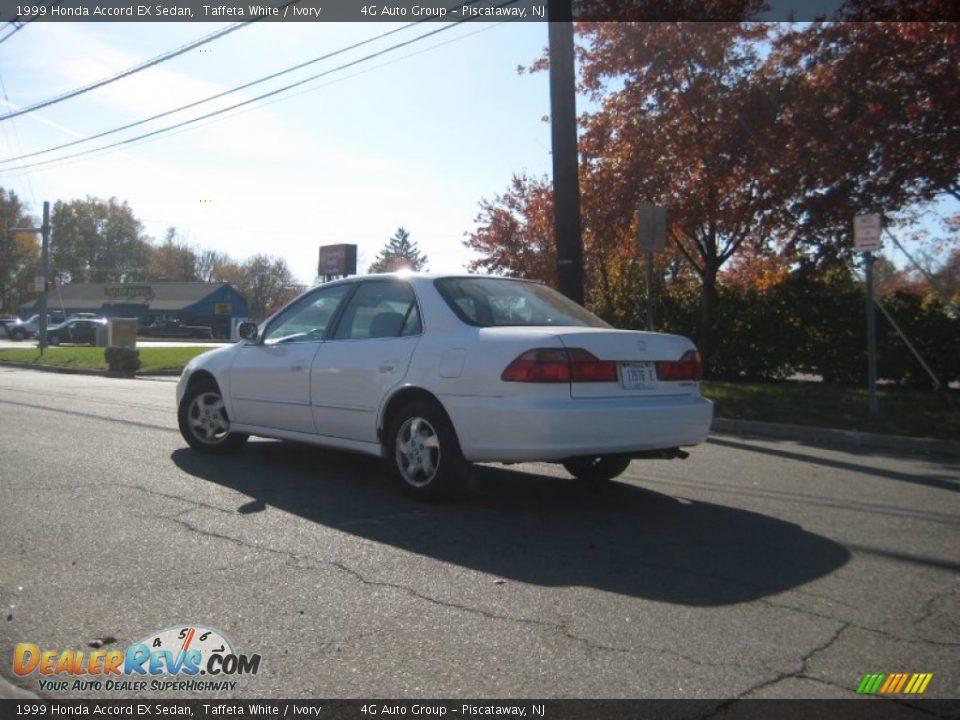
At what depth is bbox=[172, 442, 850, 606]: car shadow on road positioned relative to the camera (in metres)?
4.02

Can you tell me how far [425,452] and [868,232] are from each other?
22.3ft

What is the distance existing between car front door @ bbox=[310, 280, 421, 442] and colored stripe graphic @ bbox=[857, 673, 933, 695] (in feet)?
11.1

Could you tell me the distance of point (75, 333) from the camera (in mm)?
47125

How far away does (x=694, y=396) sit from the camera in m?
5.71

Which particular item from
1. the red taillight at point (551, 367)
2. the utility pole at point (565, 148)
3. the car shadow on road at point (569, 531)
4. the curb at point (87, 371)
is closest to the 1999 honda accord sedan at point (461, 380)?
the red taillight at point (551, 367)

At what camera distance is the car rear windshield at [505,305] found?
5.62 m

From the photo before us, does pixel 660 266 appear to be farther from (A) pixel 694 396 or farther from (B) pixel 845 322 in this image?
(A) pixel 694 396

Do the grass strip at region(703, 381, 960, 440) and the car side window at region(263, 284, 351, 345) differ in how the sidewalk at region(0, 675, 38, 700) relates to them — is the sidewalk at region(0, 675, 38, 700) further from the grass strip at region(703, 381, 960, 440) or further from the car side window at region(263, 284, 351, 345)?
the grass strip at region(703, 381, 960, 440)

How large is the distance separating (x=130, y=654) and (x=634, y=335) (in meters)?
3.51

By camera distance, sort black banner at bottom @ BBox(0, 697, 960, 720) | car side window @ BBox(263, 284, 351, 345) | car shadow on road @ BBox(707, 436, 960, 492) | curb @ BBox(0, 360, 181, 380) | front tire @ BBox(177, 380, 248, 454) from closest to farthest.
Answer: black banner at bottom @ BBox(0, 697, 960, 720)
car side window @ BBox(263, 284, 351, 345)
car shadow on road @ BBox(707, 436, 960, 492)
front tire @ BBox(177, 380, 248, 454)
curb @ BBox(0, 360, 181, 380)

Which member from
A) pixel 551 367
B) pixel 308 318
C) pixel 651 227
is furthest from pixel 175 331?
pixel 551 367

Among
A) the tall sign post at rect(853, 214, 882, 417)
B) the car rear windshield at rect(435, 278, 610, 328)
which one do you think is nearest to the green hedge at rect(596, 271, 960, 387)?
the tall sign post at rect(853, 214, 882, 417)

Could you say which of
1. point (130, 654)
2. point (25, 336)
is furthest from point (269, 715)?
point (25, 336)

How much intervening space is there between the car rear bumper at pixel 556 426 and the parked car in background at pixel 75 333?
46.4 m
